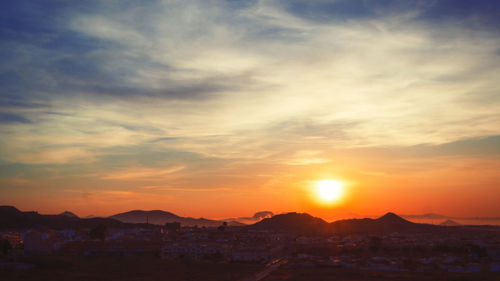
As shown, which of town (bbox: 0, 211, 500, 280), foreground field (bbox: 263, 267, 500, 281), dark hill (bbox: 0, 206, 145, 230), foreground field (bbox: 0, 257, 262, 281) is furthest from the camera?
dark hill (bbox: 0, 206, 145, 230)

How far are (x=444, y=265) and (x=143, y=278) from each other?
50.9 meters

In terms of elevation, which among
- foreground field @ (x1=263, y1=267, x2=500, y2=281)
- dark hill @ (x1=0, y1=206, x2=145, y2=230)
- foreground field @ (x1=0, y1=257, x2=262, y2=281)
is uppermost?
dark hill @ (x1=0, y1=206, x2=145, y2=230)

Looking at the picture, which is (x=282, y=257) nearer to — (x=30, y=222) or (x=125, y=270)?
(x=125, y=270)

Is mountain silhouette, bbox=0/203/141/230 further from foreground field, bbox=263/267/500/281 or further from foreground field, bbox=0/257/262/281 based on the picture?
foreground field, bbox=263/267/500/281

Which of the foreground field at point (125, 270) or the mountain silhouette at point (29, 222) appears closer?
the foreground field at point (125, 270)

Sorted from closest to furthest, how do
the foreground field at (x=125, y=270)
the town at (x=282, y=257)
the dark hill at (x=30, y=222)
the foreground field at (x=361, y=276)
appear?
1. the foreground field at (x=125, y=270)
2. the foreground field at (x=361, y=276)
3. the town at (x=282, y=257)
4. the dark hill at (x=30, y=222)

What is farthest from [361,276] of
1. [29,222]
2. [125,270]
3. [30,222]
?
[29,222]

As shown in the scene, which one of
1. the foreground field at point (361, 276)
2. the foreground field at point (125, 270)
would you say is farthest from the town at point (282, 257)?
the foreground field at point (361, 276)

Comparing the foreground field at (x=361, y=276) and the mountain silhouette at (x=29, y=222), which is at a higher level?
the mountain silhouette at (x=29, y=222)

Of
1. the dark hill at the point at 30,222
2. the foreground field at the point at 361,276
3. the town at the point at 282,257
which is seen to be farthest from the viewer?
the dark hill at the point at 30,222

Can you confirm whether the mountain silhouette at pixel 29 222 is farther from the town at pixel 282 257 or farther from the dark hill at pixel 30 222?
the town at pixel 282 257

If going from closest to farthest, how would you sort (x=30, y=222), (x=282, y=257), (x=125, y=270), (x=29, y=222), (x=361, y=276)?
1. (x=361, y=276)
2. (x=125, y=270)
3. (x=282, y=257)
4. (x=30, y=222)
5. (x=29, y=222)

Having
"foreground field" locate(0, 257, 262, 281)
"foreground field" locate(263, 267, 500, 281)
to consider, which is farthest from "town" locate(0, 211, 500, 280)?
"foreground field" locate(263, 267, 500, 281)

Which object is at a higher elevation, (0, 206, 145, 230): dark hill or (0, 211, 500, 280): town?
(0, 206, 145, 230): dark hill
